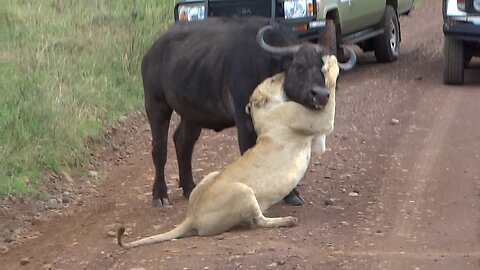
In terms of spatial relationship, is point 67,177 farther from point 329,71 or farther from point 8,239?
point 329,71

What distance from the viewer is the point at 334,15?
44.3 feet

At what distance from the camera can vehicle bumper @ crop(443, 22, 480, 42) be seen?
1273 centimetres

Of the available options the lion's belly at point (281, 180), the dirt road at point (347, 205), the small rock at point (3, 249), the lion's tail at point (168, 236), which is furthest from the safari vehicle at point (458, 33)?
the small rock at point (3, 249)

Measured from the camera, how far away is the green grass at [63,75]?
1025cm

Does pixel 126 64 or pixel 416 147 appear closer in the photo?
pixel 416 147

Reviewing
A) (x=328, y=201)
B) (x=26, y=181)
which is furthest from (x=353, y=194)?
(x=26, y=181)

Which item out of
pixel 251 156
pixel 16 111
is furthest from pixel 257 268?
pixel 16 111

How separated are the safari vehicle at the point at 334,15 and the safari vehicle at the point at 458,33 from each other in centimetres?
138

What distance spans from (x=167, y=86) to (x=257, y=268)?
8.33ft

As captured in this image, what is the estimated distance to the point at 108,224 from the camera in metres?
8.18

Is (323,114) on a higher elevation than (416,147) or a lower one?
higher

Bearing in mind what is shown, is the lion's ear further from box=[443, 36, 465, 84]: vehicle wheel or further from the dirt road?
box=[443, 36, 465, 84]: vehicle wheel

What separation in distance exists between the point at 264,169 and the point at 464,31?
6385mm

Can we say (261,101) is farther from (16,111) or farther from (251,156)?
(16,111)
